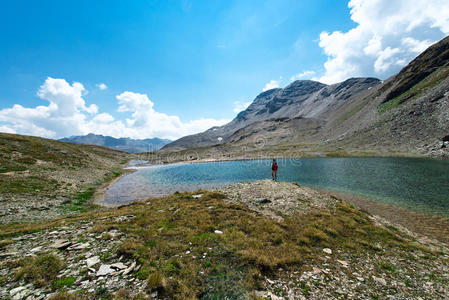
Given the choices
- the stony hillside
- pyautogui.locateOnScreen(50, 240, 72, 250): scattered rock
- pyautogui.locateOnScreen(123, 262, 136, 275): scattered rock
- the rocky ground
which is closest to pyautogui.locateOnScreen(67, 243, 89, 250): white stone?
the rocky ground

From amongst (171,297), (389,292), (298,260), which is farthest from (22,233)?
(389,292)

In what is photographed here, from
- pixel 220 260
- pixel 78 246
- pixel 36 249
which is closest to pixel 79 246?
pixel 78 246

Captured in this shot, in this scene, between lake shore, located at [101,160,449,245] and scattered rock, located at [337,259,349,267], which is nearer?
scattered rock, located at [337,259,349,267]

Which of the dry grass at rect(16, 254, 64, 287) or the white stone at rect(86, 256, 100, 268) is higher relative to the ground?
the dry grass at rect(16, 254, 64, 287)

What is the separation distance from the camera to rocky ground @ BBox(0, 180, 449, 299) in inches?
290

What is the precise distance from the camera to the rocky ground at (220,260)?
737 centimetres

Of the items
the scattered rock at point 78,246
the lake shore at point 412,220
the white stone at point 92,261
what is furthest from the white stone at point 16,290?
the lake shore at point 412,220

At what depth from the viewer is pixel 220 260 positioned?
31.2ft

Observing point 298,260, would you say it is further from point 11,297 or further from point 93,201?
point 93,201

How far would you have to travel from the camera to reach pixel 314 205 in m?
19.8

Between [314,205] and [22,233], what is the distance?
26.2 metres

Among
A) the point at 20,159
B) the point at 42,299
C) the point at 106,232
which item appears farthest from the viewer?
the point at 20,159

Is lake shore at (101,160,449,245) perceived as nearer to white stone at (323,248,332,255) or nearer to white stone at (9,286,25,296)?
white stone at (323,248,332,255)

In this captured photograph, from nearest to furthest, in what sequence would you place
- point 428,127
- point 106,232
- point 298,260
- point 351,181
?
1. point 298,260
2. point 106,232
3. point 351,181
4. point 428,127
